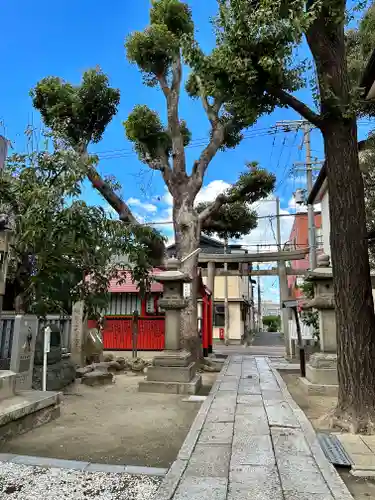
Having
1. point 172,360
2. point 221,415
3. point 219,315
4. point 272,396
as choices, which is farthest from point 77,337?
point 219,315

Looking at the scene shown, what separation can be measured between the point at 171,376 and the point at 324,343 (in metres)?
3.37

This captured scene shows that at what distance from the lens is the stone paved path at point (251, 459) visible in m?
3.06

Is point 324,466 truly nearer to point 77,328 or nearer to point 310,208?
point 77,328

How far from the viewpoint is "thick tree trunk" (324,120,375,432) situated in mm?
5035

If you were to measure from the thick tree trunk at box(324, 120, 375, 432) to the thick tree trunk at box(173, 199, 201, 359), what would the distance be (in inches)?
239

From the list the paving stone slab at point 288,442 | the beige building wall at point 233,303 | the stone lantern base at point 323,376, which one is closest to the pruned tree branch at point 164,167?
the stone lantern base at point 323,376

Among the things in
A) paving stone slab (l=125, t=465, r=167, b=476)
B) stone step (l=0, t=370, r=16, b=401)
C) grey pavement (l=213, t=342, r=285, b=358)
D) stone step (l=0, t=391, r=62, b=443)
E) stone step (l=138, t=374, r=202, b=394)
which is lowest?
grey pavement (l=213, t=342, r=285, b=358)

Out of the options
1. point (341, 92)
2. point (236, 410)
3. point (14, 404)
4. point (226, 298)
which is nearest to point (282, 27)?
point (341, 92)

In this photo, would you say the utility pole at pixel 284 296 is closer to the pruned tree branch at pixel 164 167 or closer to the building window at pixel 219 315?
the pruned tree branch at pixel 164 167

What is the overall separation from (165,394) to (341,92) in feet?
21.2

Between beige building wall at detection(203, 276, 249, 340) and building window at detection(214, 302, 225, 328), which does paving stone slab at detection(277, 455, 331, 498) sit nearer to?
beige building wall at detection(203, 276, 249, 340)

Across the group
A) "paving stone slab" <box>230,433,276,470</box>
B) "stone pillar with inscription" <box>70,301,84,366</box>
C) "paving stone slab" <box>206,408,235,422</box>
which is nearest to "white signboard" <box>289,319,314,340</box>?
"stone pillar with inscription" <box>70,301,84,366</box>

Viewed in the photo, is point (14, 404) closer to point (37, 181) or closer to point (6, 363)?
point (6, 363)

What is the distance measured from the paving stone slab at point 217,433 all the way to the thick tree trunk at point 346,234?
153 cm
